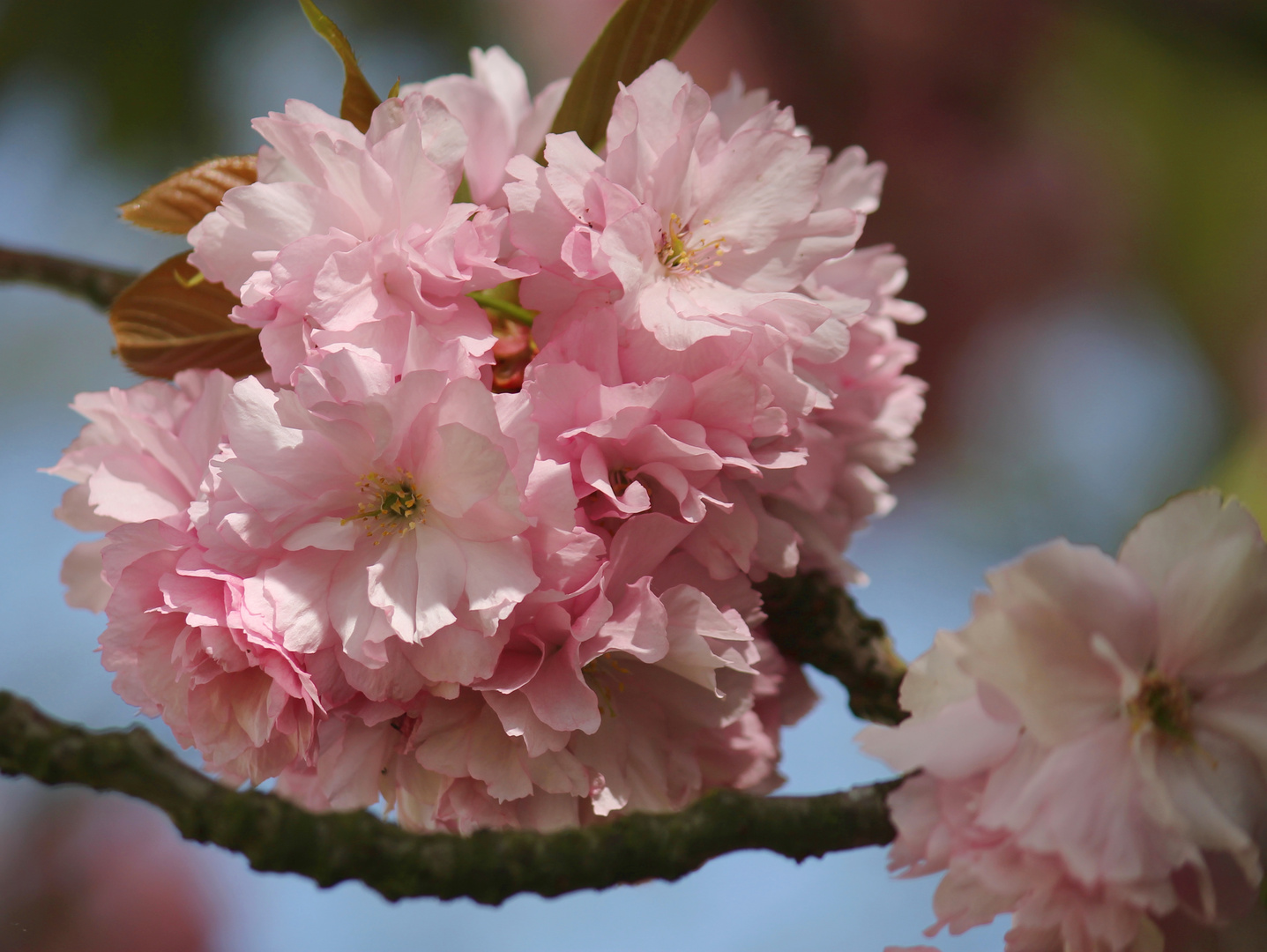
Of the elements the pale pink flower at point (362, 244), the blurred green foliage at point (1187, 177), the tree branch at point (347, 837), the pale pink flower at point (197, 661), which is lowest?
the tree branch at point (347, 837)

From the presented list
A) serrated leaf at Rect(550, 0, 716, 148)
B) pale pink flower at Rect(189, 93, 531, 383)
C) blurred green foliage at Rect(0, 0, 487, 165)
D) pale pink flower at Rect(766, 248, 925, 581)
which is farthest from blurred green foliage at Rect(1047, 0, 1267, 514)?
pale pink flower at Rect(189, 93, 531, 383)

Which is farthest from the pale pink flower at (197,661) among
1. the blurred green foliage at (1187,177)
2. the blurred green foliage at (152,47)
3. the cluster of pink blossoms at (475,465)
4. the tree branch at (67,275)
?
the blurred green foliage at (1187,177)

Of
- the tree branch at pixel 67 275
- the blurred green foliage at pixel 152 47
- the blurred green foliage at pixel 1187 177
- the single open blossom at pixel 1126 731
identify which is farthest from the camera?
the blurred green foliage at pixel 1187 177

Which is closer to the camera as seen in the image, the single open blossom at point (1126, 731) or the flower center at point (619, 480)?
the single open blossom at point (1126, 731)

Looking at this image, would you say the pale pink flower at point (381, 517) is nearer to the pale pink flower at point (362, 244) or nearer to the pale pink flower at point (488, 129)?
the pale pink flower at point (362, 244)

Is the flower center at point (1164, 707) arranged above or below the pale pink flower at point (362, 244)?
below

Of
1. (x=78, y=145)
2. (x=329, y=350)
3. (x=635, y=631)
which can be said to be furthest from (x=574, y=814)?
(x=78, y=145)
